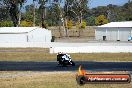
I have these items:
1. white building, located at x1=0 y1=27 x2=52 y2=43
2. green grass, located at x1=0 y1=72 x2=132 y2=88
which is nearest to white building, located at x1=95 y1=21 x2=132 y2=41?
white building, located at x1=0 y1=27 x2=52 y2=43

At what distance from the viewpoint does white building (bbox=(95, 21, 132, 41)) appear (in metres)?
81.2

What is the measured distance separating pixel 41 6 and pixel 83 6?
11932 mm

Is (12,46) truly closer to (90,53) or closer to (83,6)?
(90,53)

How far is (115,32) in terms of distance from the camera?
277 ft

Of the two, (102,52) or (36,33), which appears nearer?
(102,52)

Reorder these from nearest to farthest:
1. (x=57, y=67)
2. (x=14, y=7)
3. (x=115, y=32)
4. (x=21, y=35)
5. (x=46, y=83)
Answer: (x=46, y=83)
(x=57, y=67)
(x=21, y=35)
(x=115, y=32)
(x=14, y=7)

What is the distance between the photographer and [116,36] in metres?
84.1

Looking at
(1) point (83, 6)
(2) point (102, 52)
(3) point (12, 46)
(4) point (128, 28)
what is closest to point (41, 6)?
(1) point (83, 6)

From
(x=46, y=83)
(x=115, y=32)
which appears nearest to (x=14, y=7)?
(x=115, y=32)

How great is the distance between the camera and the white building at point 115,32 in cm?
8125

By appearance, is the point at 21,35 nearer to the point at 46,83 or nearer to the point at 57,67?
the point at 57,67

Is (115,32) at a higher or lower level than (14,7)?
lower

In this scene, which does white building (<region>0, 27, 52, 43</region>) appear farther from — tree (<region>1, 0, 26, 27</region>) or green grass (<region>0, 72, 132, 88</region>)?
green grass (<region>0, 72, 132, 88</region>)

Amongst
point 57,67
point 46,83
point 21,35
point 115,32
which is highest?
point 46,83
